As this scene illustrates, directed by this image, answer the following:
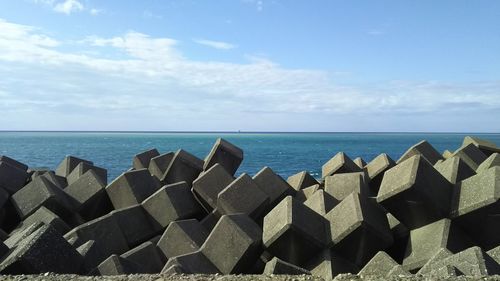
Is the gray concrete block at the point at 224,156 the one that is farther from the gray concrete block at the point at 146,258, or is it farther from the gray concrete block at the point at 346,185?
the gray concrete block at the point at 146,258

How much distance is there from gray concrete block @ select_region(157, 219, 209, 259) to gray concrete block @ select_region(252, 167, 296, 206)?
1.34m

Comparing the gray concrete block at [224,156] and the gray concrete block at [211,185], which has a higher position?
the gray concrete block at [224,156]

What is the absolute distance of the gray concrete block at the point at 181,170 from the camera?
7.60 m

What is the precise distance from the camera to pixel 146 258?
15.9 feet

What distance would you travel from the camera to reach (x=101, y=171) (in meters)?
8.56

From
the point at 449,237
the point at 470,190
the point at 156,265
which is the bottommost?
the point at 156,265

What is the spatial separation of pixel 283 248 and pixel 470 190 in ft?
6.68

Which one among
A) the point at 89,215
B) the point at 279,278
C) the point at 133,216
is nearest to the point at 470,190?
the point at 279,278

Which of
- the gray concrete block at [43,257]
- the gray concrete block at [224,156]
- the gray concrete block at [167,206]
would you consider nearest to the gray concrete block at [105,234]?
the gray concrete block at [167,206]

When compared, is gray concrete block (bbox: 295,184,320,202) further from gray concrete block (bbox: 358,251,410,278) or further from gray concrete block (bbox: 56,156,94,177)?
gray concrete block (bbox: 56,156,94,177)

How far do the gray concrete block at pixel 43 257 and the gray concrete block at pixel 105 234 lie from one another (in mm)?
1650

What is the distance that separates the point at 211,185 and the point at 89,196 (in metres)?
1.97

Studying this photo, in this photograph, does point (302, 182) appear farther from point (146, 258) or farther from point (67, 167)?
point (67, 167)

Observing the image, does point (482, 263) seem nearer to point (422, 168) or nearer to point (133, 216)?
point (422, 168)
